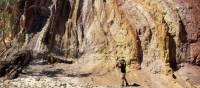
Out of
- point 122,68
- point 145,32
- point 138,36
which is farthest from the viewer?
point 138,36

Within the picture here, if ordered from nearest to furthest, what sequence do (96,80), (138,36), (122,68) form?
(122,68) < (96,80) < (138,36)

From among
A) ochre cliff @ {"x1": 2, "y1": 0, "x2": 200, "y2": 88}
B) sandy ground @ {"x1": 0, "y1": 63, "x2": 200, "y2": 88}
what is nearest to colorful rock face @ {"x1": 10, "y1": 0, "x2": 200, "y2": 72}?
ochre cliff @ {"x1": 2, "y1": 0, "x2": 200, "y2": 88}

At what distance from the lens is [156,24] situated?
75.0 feet

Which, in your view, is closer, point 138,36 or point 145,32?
point 145,32

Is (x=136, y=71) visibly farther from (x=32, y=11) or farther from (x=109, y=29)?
(x=32, y=11)

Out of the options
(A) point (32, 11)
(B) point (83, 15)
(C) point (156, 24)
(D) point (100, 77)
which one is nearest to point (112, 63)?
(D) point (100, 77)

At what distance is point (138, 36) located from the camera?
918 inches

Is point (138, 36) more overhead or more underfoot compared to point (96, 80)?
more overhead

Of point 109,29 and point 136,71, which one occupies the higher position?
point 109,29

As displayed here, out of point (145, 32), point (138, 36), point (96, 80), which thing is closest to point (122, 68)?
point (96, 80)

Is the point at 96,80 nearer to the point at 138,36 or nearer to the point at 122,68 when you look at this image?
the point at 122,68

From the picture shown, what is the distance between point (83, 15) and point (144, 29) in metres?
6.34

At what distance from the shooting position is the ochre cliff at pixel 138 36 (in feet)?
74.2

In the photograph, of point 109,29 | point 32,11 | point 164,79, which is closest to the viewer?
point 164,79
